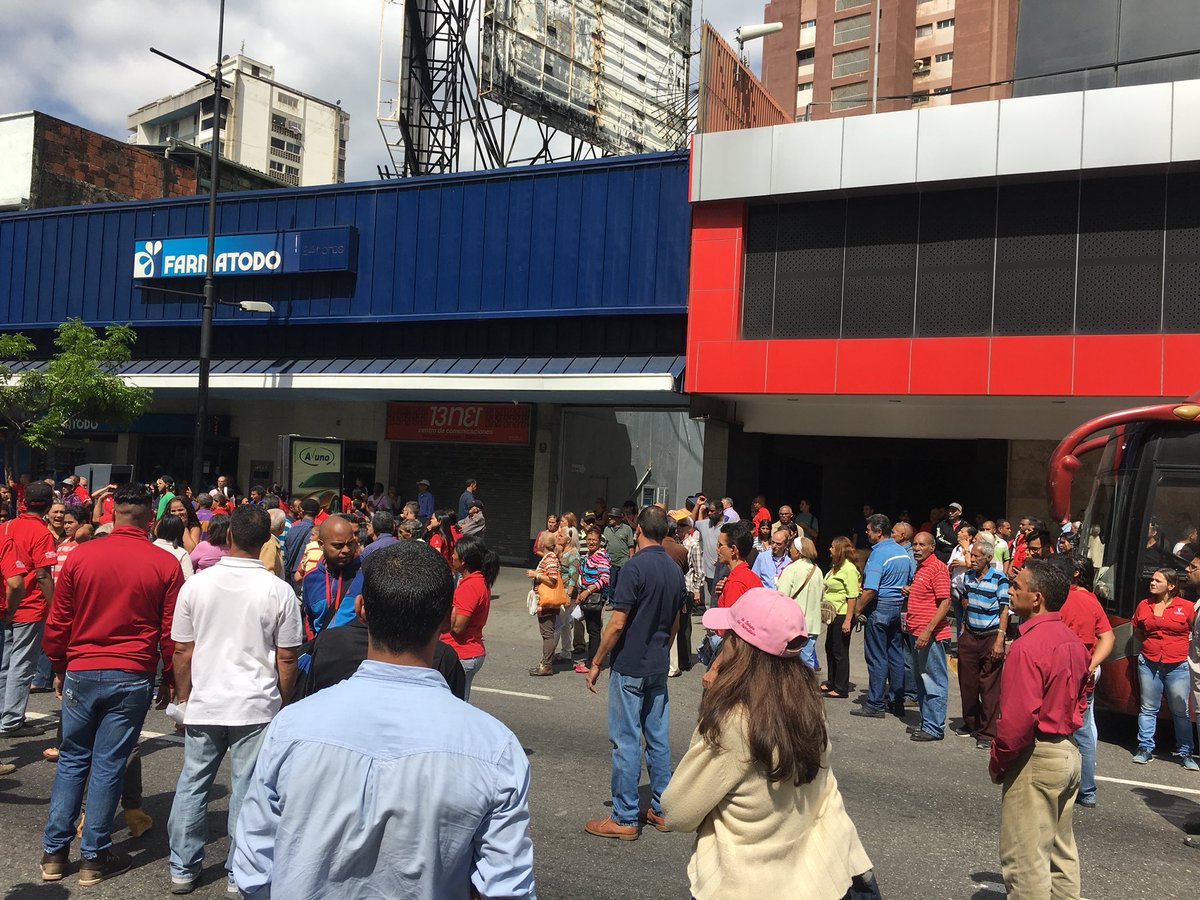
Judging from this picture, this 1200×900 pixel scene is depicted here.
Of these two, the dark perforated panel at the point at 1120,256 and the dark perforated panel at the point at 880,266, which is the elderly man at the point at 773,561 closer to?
the dark perforated panel at the point at 880,266

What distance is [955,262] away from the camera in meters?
17.2

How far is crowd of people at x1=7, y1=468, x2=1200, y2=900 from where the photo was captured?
89.1 inches

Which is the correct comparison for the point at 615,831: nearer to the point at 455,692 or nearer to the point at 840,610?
the point at 455,692

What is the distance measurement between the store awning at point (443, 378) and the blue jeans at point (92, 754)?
14148 mm

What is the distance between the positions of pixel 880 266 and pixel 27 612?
1425 centimetres

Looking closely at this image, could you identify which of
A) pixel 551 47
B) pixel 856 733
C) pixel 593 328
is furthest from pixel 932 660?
pixel 551 47

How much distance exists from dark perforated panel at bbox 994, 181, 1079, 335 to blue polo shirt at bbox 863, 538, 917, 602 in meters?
8.42

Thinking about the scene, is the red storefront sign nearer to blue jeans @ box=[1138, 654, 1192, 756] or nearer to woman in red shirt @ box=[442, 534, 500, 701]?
blue jeans @ box=[1138, 654, 1192, 756]

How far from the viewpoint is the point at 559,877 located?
5414 millimetres

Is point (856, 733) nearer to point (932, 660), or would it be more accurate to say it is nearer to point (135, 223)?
point (932, 660)

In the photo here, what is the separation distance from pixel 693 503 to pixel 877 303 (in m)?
4.85

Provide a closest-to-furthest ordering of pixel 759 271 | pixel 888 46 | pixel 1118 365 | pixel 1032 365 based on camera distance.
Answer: pixel 1118 365
pixel 1032 365
pixel 759 271
pixel 888 46

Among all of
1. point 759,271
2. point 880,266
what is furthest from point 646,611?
point 759,271

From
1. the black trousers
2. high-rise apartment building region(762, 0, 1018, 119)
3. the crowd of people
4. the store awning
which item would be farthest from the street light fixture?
high-rise apartment building region(762, 0, 1018, 119)
